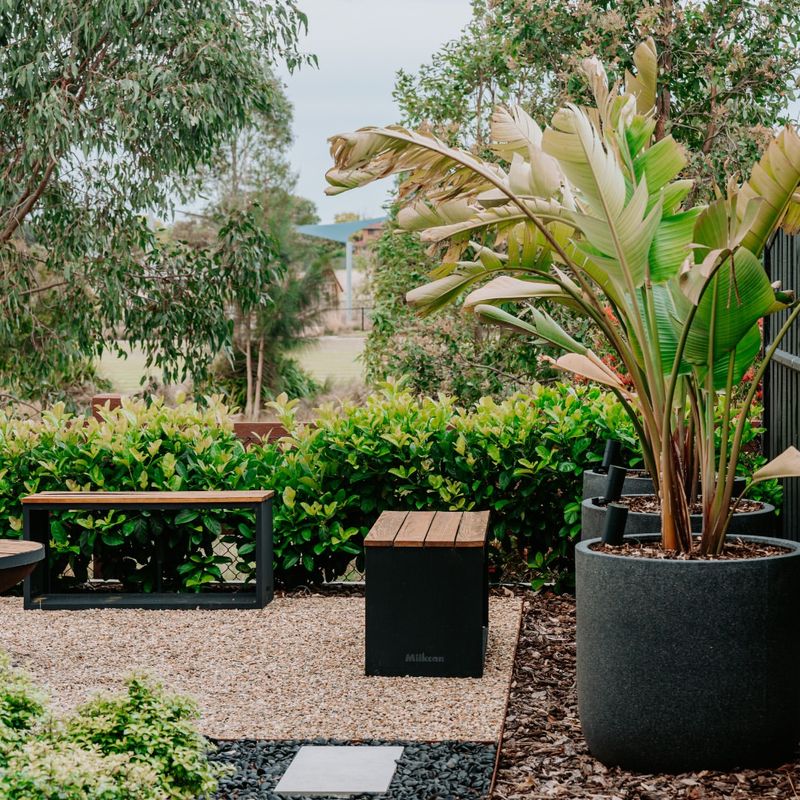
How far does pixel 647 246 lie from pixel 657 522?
141cm

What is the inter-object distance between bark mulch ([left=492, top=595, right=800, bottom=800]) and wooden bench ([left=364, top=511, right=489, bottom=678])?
12.5 inches

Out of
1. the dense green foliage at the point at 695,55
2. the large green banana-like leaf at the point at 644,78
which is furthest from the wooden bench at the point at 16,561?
the dense green foliage at the point at 695,55

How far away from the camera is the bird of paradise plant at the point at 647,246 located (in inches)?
137

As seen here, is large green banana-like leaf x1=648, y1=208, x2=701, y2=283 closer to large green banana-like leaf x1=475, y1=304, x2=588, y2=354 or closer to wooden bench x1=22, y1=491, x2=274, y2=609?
large green banana-like leaf x1=475, y1=304, x2=588, y2=354

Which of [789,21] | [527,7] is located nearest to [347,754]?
[527,7]

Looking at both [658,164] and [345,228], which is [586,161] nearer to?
[658,164]

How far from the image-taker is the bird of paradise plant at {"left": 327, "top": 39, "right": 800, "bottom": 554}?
347cm

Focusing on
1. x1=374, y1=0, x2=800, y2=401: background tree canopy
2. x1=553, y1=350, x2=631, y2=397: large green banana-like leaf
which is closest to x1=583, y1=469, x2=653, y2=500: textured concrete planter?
x1=553, y1=350, x2=631, y2=397: large green banana-like leaf

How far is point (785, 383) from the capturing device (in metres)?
5.70

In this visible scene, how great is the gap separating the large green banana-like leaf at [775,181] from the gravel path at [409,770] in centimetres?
210

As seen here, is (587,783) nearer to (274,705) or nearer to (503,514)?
(274,705)

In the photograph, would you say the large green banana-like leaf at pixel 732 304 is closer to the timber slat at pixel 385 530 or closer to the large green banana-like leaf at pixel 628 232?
the large green banana-like leaf at pixel 628 232

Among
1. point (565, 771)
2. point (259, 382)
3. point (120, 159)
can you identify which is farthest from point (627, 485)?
point (259, 382)

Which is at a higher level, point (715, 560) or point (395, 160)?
point (395, 160)
